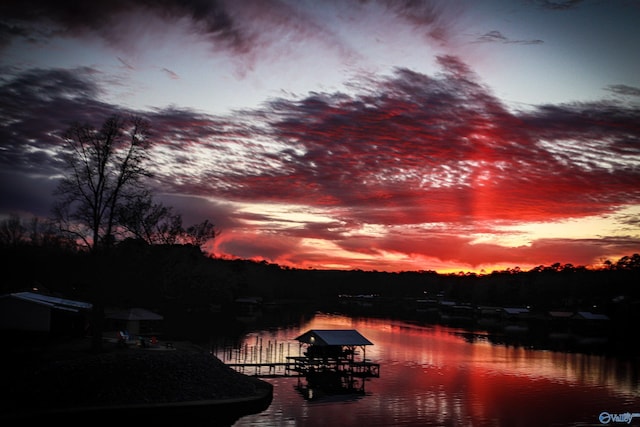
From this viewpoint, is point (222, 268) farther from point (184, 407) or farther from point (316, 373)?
point (184, 407)

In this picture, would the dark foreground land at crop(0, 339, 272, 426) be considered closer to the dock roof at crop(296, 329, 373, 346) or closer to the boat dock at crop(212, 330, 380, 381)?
the boat dock at crop(212, 330, 380, 381)

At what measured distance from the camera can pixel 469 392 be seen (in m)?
49.9

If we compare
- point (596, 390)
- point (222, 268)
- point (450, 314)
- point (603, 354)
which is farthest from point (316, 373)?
point (450, 314)

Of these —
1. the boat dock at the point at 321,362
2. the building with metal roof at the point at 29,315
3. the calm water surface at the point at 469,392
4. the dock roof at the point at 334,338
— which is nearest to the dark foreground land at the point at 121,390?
the calm water surface at the point at 469,392

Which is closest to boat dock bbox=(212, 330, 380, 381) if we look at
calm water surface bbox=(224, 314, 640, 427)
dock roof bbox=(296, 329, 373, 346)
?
dock roof bbox=(296, 329, 373, 346)

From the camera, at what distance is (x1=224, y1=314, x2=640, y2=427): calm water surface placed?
3944 centimetres

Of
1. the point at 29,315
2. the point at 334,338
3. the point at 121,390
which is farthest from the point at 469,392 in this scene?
the point at 29,315

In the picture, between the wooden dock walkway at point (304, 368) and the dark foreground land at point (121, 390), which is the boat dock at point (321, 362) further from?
the dark foreground land at point (121, 390)

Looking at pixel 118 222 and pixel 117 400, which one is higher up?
pixel 118 222

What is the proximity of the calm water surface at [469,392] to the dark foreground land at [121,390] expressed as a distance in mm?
2374

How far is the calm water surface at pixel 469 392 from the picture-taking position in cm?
3944

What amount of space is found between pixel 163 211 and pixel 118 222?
17368 millimetres

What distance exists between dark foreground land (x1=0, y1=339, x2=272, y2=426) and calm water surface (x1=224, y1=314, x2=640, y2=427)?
2374 millimetres

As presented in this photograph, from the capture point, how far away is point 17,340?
148ft
